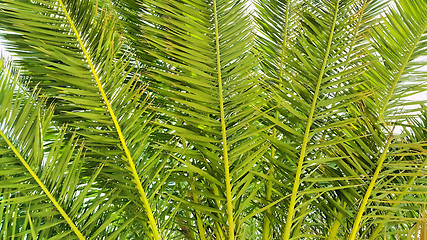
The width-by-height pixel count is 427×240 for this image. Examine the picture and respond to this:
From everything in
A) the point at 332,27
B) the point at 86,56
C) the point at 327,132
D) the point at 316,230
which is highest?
the point at 332,27

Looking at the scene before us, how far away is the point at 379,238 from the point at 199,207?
2.23 feet

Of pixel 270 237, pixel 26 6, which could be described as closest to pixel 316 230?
pixel 270 237

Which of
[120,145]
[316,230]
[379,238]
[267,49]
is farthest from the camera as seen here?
[316,230]

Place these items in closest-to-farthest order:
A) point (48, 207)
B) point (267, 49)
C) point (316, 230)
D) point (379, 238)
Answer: point (48, 207) → point (379, 238) → point (267, 49) → point (316, 230)

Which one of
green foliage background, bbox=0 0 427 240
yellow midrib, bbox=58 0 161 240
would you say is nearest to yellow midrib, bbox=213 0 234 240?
green foliage background, bbox=0 0 427 240

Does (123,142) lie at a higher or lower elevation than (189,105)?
lower

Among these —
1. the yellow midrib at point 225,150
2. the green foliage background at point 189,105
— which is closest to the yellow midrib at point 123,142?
the green foliage background at point 189,105

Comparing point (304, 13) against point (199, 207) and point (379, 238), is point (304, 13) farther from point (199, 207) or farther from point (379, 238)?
point (379, 238)

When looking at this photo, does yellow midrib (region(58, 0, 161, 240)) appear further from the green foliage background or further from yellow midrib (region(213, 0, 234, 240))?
yellow midrib (region(213, 0, 234, 240))

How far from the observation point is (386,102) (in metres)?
1.16

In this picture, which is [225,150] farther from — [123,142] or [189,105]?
[123,142]

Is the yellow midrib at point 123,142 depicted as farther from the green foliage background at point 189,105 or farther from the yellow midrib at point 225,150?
the yellow midrib at point 225,150

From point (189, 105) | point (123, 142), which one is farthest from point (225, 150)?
point (123, 142)

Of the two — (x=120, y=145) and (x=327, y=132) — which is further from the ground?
(x=327, y=132)
